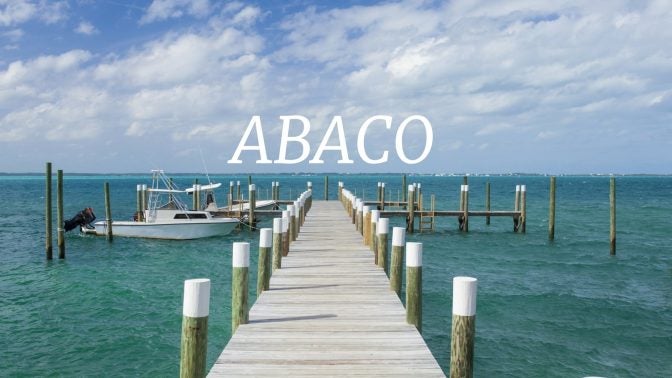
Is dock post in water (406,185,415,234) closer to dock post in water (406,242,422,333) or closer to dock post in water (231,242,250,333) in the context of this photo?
dock post in water (406,242,422,333)

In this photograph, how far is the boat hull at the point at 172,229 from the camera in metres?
29.2

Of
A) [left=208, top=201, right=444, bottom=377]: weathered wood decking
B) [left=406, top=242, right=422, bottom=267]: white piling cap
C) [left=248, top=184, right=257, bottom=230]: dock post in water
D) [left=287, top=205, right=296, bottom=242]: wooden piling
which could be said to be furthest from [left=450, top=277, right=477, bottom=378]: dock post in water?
[left=248, top=184, right=257, bottom=230]: dock post in water

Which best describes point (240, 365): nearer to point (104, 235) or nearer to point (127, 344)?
point (127, 344)

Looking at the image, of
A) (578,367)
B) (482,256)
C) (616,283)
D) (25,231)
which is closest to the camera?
(578,367)

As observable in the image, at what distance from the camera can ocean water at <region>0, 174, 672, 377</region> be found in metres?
11.4

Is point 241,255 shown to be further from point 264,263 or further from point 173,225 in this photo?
point 173,225

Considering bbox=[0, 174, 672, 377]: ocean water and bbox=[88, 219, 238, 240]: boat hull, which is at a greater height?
bbox=[88, 219, 238, 240]: boat hull

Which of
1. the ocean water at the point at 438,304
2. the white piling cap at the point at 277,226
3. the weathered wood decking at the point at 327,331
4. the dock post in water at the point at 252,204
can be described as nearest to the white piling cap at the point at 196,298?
the weathered wood decking at the point at 327,331

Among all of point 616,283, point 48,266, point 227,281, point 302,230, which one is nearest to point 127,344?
point 227,281

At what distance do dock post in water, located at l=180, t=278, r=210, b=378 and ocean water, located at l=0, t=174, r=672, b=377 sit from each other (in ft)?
17.4

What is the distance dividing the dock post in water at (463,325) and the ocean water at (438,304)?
16.8 ft

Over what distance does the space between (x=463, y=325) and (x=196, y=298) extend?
8.91ft

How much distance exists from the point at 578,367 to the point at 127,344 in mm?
9062

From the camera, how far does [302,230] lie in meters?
19.6
